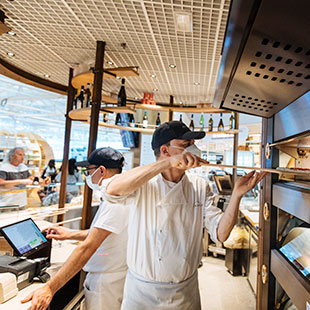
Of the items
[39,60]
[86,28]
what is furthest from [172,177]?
[39,60]

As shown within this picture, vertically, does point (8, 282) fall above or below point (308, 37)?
below

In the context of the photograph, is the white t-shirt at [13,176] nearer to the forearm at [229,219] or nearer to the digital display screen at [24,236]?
the digital display screen at [24,236]

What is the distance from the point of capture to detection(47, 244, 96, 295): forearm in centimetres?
133

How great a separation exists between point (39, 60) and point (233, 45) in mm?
3298

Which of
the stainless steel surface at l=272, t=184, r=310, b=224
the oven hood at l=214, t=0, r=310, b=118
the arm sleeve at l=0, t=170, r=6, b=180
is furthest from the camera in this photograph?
the arm sleeve at l=0, t=170, r=6, b=180

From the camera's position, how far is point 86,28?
2354mm

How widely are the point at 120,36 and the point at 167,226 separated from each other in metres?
2.03

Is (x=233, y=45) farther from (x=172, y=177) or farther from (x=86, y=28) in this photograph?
(x=86, y=28)

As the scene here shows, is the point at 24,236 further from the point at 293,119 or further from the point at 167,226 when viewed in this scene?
the point at 293,119

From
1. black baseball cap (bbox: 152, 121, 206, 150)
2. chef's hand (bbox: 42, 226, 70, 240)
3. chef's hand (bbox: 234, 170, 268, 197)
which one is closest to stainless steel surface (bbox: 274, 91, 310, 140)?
chef's hand (bbox: 234, 170, 268, 197)

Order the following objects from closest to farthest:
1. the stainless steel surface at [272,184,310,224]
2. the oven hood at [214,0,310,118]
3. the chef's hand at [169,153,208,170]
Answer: the oven hood at [214,0,310,118] < the stainless steel surface at [272,184,310,224] < the chef's hand at [169,153,208,170]

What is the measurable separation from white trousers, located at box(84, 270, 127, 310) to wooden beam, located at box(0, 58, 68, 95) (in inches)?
113

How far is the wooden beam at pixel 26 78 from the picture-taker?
125 inches

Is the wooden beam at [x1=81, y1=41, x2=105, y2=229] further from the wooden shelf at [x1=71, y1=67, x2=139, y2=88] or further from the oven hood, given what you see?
the oven hood
